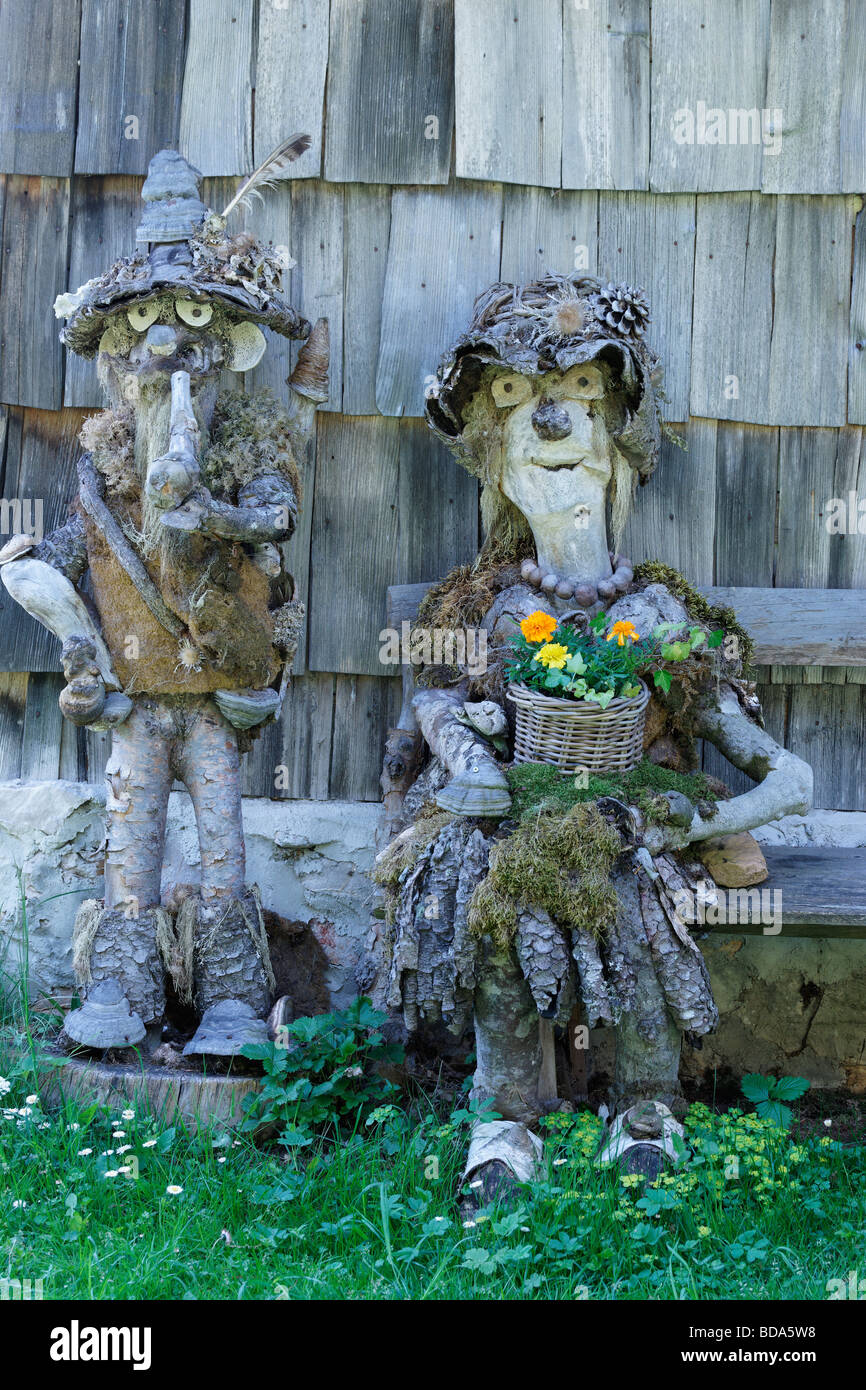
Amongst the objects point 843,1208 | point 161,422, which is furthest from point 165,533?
point 843,1208

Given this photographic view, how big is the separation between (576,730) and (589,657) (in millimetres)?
174

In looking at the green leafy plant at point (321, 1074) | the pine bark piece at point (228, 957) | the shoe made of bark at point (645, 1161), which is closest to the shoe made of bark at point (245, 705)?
the pine bark piece at point (228, 957)

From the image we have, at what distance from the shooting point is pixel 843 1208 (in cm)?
292

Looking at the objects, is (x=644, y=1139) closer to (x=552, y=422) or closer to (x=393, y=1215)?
(x=393, y=1215)

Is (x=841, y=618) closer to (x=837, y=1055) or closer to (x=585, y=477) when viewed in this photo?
(x=585, y=477)

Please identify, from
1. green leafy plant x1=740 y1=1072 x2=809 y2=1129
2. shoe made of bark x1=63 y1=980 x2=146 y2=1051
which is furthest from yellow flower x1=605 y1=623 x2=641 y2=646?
shoe made of bark x1=63 y1=980 x2=146 y2=1051

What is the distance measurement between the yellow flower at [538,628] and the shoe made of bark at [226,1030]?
1.19m

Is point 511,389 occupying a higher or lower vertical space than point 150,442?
higher

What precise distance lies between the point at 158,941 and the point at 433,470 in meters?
1.59

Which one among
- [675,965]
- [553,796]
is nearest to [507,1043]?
[675,965]

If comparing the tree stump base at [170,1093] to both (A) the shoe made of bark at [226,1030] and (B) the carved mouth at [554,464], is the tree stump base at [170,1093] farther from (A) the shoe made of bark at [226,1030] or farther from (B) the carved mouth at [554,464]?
(B) the carved mouth at [554,464]

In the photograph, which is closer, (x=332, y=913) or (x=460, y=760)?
(x=460, y=760)

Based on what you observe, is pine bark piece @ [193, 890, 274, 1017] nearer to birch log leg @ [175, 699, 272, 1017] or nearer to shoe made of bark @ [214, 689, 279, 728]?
birch log leg @ [175, 699, 272, 1017]

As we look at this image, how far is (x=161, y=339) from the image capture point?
3.26 metres
